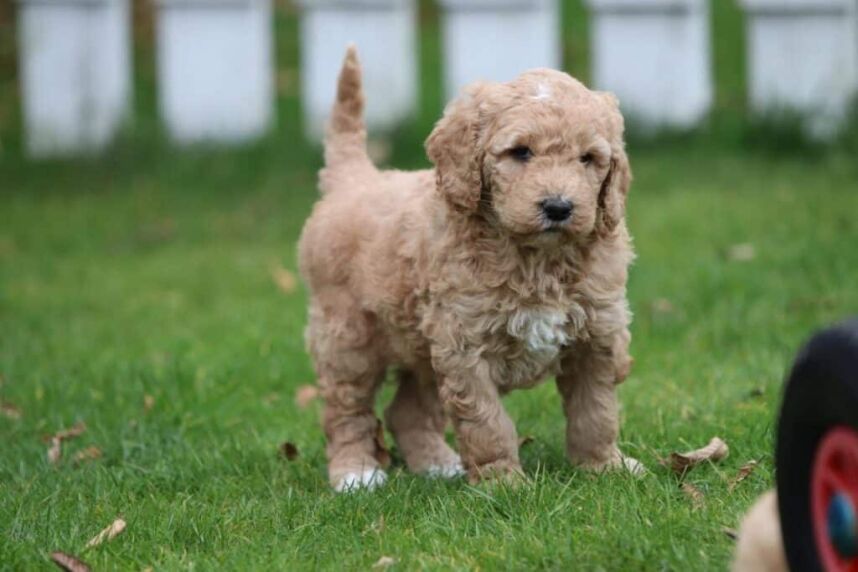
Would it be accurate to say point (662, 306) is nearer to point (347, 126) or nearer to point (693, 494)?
point (347, 126)

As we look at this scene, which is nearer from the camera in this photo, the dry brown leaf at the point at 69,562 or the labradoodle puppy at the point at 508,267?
the dry brown leaf at the point at 69,562

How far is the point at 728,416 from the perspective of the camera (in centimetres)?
472

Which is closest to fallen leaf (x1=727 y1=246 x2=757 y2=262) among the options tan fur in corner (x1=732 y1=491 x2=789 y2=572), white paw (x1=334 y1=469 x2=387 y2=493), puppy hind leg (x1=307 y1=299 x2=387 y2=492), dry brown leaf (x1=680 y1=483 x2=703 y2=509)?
puppy hind leg (x1=307 y1=299 x2=387 y2=492)

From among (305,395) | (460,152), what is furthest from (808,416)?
(305,395)

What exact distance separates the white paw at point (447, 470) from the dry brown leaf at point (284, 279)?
3010 mm

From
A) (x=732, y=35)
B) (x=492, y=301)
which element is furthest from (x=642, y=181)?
(x=492, y=301)

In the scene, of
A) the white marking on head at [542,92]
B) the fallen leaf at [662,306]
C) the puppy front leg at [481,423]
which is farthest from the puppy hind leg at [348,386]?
the fallen leaf at [662,306]

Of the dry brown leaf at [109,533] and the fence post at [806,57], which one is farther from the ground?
the fence post at [806,57]

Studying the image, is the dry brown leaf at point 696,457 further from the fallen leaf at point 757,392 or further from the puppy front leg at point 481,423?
the fallen leaf at point 757,392

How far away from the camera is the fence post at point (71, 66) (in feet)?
32.3

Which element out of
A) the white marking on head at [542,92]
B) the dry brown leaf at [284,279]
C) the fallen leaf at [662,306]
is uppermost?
the white marking on head at [542,92]

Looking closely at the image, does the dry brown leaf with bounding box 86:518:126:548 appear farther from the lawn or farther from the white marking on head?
the white marking on head

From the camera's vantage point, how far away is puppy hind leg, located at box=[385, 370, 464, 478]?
4859 mm

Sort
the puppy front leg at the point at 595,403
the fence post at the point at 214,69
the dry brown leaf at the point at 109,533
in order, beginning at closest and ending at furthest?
the dry brown leaf at the point at 109,533 → the puppy front leg at the point at 595,403 → the fence post at the point at 214,69
